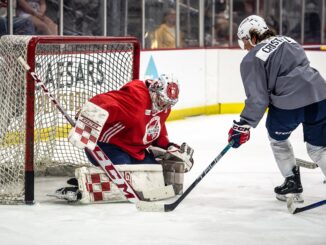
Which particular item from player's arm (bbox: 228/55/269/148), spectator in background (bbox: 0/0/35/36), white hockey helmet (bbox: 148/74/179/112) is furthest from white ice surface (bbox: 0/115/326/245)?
spectator in background (bbox: 0/0/35/36)

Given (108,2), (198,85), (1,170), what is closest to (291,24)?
(198,85)

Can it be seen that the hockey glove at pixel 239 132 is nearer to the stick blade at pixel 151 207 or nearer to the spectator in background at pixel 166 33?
the stick blade at pixel 151 207

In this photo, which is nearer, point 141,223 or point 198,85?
point 141,223

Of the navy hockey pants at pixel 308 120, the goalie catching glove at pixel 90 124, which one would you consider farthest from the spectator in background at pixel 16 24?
the navy hockey pants at pixel 308 120

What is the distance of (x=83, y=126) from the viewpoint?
14.0ft

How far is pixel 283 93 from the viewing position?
14.4ft

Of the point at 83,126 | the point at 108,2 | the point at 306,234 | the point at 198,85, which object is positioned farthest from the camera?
the point at 198,85

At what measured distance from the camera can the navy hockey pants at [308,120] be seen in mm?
4398

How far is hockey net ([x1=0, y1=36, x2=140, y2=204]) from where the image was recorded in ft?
14.6

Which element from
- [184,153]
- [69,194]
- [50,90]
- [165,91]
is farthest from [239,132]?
[50,90]

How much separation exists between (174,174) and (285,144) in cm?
60

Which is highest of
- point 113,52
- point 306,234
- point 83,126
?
point 113,52

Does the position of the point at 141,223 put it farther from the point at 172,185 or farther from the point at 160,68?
the point at 160,68

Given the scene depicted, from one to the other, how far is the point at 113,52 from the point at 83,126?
1012mm
